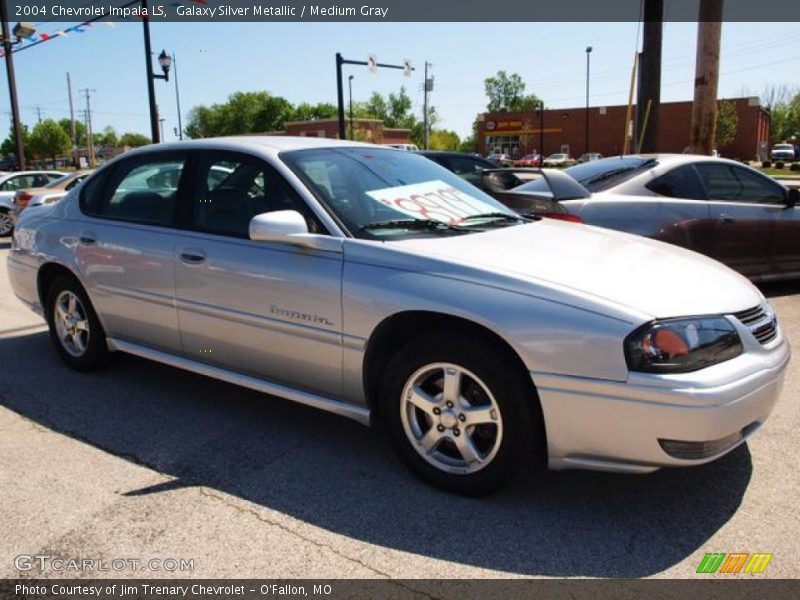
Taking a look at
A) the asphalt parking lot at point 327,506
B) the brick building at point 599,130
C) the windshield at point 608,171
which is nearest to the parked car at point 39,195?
the windshield at point 608,171

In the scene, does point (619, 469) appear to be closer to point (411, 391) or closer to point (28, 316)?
point (411, 391)

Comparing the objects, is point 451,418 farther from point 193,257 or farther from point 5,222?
point 5,222

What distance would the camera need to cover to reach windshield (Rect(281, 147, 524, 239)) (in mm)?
3455

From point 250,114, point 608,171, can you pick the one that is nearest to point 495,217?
point 608,171

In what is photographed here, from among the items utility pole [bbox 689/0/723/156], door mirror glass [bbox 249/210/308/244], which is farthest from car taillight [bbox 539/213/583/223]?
utility pole [bbox 689/0/723/156]

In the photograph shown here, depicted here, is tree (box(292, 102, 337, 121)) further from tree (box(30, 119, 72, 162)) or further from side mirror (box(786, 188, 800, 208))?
side mirror (box(786, 188, 800, 208))

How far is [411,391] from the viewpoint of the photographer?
3078mm

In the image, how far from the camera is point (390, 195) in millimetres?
3691

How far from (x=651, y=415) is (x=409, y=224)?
1.50 metres

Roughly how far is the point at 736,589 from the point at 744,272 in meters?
5.11

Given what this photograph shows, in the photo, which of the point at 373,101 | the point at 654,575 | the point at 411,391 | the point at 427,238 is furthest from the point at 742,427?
the point at 373,101

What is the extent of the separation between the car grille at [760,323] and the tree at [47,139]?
130 meters

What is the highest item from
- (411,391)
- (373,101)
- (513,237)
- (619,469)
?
(373,101)

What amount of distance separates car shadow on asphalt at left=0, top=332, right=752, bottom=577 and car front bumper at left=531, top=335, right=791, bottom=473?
1.00 feet
